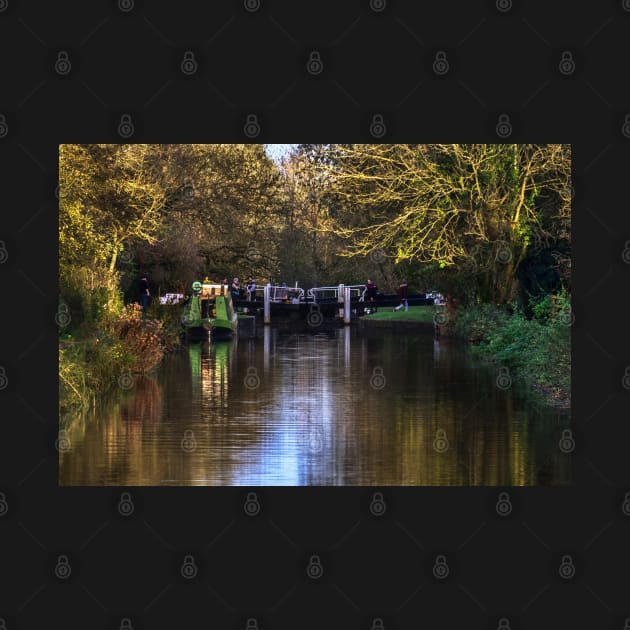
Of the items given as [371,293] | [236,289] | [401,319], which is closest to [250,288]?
[236,289]

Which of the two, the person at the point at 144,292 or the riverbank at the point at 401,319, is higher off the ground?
the riverbank at the point at 401,319

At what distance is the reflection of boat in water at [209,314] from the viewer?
37.4m

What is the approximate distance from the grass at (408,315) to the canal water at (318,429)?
870 inches

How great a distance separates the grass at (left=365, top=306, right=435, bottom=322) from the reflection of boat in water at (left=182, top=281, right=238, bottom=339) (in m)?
11.3

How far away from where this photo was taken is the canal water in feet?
42.2

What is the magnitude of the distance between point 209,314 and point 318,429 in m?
23.3

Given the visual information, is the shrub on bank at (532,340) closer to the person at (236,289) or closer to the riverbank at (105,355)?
the riverbank at (105,355)

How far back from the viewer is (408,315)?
51375mm

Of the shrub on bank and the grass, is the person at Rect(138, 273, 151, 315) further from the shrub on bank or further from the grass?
the grass

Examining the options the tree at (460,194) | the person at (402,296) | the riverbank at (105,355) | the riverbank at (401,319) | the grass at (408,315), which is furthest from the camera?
the person at (402,296)

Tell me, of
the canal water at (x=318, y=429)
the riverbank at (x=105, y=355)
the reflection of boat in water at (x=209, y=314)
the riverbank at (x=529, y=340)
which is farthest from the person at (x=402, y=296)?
the riverbank at (x=105, y=355)

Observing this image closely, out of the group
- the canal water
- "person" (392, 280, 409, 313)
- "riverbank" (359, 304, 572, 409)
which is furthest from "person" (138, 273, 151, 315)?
"person" (392, 280, 409, 313)

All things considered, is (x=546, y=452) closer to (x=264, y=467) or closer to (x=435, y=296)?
(x=264, y=467)

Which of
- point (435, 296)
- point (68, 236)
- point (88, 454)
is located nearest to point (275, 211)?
point (435, 296)
